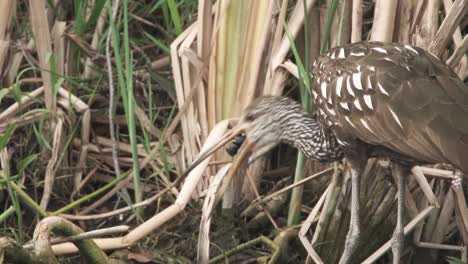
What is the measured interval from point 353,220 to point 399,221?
178 mm

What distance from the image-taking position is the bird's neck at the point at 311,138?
195 inches

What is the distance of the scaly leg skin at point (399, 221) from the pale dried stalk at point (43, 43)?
1.46 meters

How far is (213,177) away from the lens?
210 inches

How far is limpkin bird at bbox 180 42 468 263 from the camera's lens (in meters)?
4.46

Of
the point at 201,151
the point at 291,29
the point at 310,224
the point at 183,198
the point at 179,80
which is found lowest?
the point at 310,224

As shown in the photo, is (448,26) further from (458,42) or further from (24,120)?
(24,120)

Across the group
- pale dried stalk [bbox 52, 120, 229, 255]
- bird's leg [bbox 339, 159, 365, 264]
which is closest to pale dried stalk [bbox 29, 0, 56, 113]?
pale dried stalk [bbox 52, 120, 229, 255]

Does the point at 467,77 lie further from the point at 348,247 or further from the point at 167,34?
the point at 167,34

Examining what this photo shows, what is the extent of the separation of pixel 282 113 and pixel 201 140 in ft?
1.53

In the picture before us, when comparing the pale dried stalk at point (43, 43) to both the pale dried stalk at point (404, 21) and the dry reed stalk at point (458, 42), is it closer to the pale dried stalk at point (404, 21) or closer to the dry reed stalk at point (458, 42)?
the pale dried stalk at point (404, 21)

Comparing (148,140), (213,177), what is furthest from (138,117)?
(213,177)

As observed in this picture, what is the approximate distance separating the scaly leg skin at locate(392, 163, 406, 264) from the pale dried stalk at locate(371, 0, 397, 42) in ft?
1.61

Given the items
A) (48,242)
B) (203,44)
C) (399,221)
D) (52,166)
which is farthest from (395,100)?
(52,166)

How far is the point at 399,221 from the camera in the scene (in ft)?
16.4
